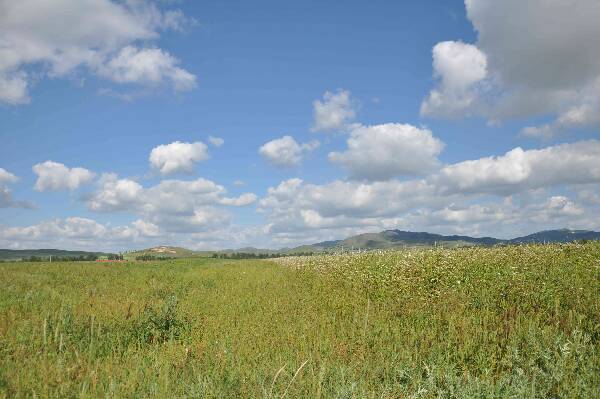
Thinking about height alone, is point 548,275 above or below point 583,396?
above

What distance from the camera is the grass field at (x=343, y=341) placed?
5.44 meters

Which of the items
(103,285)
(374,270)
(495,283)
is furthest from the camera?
(103,285)

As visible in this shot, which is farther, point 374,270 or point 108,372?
point 374,270

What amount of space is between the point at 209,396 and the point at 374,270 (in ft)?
41.1

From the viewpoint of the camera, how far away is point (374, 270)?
54.9ft

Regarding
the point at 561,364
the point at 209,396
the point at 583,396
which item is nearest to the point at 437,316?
the point at 561,364

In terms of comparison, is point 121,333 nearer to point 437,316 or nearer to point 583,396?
point 437,316

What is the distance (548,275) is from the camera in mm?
12125

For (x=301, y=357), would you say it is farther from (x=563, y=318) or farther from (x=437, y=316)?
(x=563, y=318)

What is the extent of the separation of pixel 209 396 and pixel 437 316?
6.11 metres

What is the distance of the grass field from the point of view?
17.8 ft

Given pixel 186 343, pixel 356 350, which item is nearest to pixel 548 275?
pixel 356 350

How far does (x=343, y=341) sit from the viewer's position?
316 inches

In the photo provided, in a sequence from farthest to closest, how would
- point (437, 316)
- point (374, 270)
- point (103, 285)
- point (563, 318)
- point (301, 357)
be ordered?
point (103, 285), point (374, 270), point (437, 316), point (563, 318), point (301, 357)
